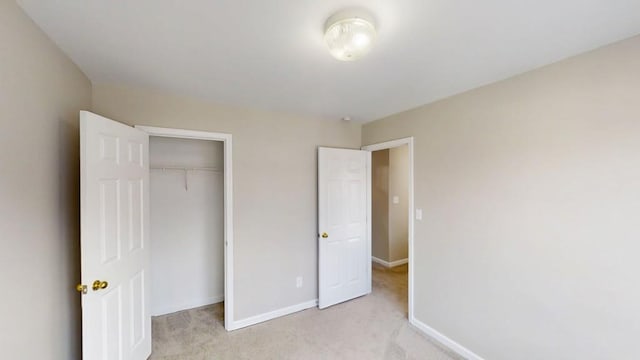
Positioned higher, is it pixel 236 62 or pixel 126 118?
pixel 236 62

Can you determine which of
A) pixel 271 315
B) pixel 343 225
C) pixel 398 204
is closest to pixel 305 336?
pixel 271 315

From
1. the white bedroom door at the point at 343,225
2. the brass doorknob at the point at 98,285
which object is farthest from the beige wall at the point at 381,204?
the brass doorknob at the point at 98,285

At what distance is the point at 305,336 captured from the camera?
8.23ft

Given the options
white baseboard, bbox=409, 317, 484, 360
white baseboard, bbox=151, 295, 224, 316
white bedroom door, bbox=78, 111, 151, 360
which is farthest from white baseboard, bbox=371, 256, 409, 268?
white bedroom door, bbox=78, 111, 151, 360

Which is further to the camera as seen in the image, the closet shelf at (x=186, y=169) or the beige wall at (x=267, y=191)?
the closet shelf at (x=186, y=169)

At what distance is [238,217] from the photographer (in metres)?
2.67

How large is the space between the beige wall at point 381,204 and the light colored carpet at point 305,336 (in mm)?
1526

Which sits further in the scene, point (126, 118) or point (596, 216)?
point (126, 118)

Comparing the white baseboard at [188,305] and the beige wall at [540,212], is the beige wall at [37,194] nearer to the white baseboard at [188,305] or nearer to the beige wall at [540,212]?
the white baseboard at [188,305]

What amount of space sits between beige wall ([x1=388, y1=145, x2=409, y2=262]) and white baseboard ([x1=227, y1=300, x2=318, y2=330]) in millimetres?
2015

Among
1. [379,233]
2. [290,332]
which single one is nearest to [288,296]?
[290,332]

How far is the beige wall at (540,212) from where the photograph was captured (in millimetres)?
1472

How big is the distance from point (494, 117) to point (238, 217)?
249cm

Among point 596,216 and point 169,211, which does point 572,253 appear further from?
point 169,211
